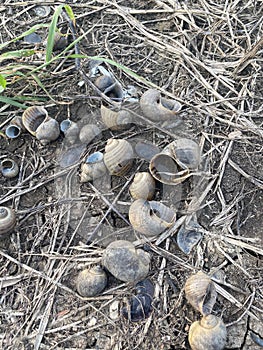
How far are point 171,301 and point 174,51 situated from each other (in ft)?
6.31

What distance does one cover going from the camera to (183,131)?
10.3ft

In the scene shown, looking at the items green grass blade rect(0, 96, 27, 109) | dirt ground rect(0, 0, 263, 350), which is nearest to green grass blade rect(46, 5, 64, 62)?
dirt ground rect(0, 0, 263, 350)

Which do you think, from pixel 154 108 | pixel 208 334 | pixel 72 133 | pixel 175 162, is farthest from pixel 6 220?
pixel 208 334

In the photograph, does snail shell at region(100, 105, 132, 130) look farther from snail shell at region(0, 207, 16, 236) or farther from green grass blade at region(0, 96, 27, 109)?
snail shell at region(0, 207, 16, 236)

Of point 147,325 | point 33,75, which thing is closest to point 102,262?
point 147,325

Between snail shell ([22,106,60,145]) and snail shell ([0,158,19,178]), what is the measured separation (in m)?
0.25

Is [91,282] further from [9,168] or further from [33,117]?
[33,117]

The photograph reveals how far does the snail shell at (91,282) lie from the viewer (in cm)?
256

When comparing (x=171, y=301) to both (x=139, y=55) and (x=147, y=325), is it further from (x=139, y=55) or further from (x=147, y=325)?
(x=139, y=55)

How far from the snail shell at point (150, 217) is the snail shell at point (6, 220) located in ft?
2.43

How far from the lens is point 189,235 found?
2736 millimetres

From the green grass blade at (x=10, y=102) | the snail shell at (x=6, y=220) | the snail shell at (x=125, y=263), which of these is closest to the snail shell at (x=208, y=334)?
the snail shell at (x=125, y=263)

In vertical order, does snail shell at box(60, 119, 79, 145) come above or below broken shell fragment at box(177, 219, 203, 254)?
above

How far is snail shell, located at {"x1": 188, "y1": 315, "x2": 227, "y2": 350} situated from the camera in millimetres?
2332
